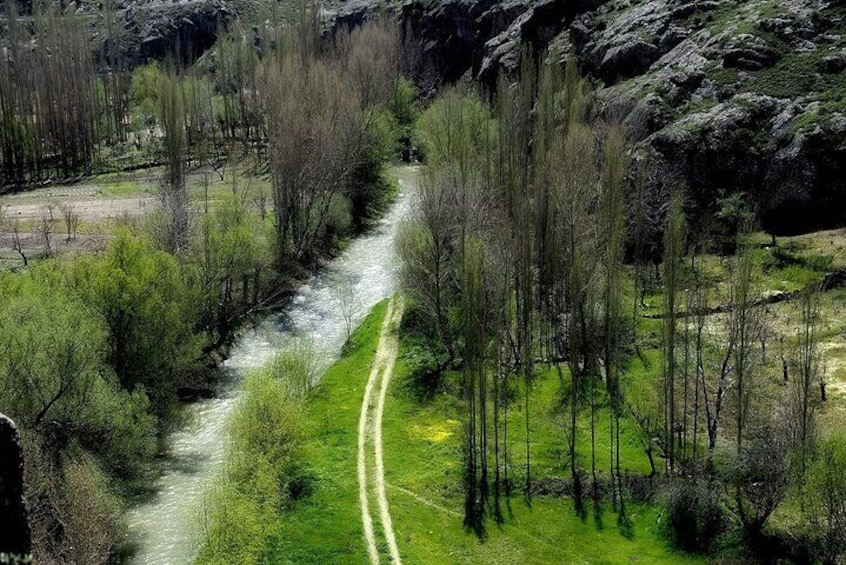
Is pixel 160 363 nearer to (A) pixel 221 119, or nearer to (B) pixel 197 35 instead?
(A) pixel 221 119

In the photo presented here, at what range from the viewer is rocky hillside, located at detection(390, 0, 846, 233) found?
67.6m

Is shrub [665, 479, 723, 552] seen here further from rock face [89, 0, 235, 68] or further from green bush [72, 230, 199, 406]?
rock face [89, 0, 235, 68]

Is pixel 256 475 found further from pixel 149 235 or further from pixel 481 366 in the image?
pixel 149 235

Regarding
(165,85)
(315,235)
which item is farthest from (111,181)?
(315,235)

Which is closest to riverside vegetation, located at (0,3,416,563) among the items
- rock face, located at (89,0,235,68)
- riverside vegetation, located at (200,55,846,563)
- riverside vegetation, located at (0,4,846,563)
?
riverside vegetation, located at (0,4,846,563)

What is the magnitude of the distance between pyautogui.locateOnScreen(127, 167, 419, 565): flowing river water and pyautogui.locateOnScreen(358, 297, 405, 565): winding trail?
3.12 metres

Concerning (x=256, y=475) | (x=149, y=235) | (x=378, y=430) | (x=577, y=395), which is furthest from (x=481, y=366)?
(x=149, y=235)

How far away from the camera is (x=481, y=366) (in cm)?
3869

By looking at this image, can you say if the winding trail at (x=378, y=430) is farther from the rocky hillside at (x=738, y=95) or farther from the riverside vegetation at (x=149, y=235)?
the rocky hillside at (x=738, y=95)

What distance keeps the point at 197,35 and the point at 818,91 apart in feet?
474

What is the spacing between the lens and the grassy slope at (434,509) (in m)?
34.6

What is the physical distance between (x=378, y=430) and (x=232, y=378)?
39.4 ft

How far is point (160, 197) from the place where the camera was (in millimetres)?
59500

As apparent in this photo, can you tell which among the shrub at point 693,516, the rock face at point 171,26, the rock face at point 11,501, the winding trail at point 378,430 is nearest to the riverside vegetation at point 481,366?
the shrub at point 693,516
